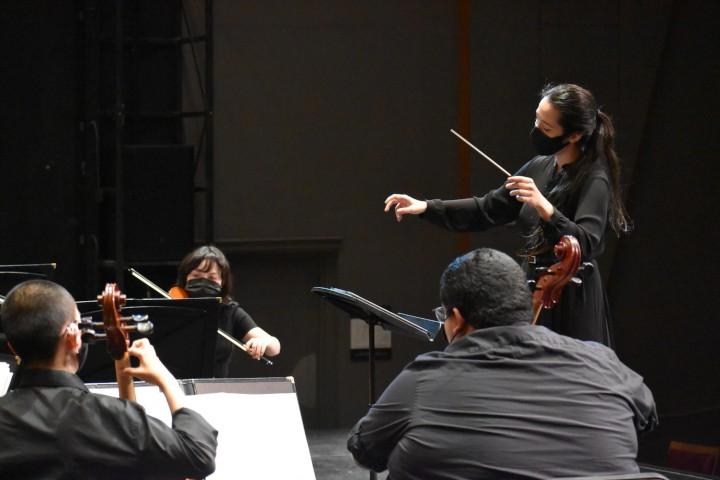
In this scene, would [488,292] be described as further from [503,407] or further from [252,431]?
[252,431]

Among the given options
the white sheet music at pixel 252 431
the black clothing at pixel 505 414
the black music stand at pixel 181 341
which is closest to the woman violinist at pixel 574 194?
the black music stand at pixel 181 341

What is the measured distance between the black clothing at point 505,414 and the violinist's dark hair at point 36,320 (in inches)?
23.7

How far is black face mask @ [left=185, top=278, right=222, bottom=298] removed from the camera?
4.44 m

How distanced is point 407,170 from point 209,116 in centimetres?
137

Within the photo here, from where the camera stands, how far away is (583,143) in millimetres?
3320

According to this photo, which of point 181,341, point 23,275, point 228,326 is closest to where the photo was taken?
point 181,341

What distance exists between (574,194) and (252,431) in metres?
1.24

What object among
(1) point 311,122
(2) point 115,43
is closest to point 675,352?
(1) point 311,122

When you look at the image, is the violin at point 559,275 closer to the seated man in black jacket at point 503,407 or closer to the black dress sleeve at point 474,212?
the black dress sleeve at point 474,212

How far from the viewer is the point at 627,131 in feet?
22.9

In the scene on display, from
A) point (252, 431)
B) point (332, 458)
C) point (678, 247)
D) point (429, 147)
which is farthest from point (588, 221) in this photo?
point (678, 247)

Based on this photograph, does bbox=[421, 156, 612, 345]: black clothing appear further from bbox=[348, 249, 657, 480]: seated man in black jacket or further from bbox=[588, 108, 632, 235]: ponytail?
bbox=[348, 249, 657, 480]: seated man in black jacket

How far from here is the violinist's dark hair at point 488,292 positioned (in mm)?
2055

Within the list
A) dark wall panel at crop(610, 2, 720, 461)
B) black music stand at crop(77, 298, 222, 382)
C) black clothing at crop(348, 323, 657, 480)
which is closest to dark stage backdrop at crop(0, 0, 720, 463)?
dark wall panel at crop(610, 2, 720, 461)
